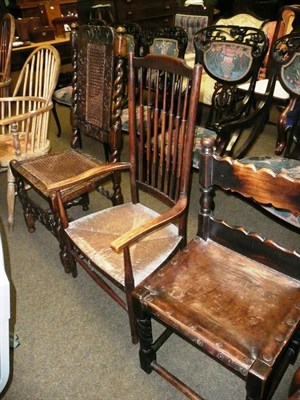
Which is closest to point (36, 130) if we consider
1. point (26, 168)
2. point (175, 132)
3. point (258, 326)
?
point (26, 168)

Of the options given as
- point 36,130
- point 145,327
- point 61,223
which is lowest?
point 145,327

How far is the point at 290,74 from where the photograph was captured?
6.36 ft

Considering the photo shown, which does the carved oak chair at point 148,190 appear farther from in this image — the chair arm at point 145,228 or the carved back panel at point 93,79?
the carved back panel at point 93,79

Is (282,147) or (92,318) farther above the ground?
(282,147)

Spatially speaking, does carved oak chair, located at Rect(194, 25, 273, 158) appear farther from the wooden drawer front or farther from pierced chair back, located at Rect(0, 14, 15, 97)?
the wooden drawer front

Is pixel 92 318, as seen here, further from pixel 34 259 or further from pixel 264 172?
pixel 264 172

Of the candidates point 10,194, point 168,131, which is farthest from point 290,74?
point 10,194

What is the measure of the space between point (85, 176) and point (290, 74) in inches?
53.5

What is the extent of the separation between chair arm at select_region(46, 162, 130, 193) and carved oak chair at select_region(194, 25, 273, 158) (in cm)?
75

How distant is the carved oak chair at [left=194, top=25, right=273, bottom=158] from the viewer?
6.81 ft

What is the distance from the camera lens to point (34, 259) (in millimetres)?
1955

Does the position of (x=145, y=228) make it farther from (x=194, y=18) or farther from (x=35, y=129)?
Result: (x=194, y=18)

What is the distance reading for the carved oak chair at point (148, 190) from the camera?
1222 mm

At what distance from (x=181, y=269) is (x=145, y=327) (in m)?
0.24
